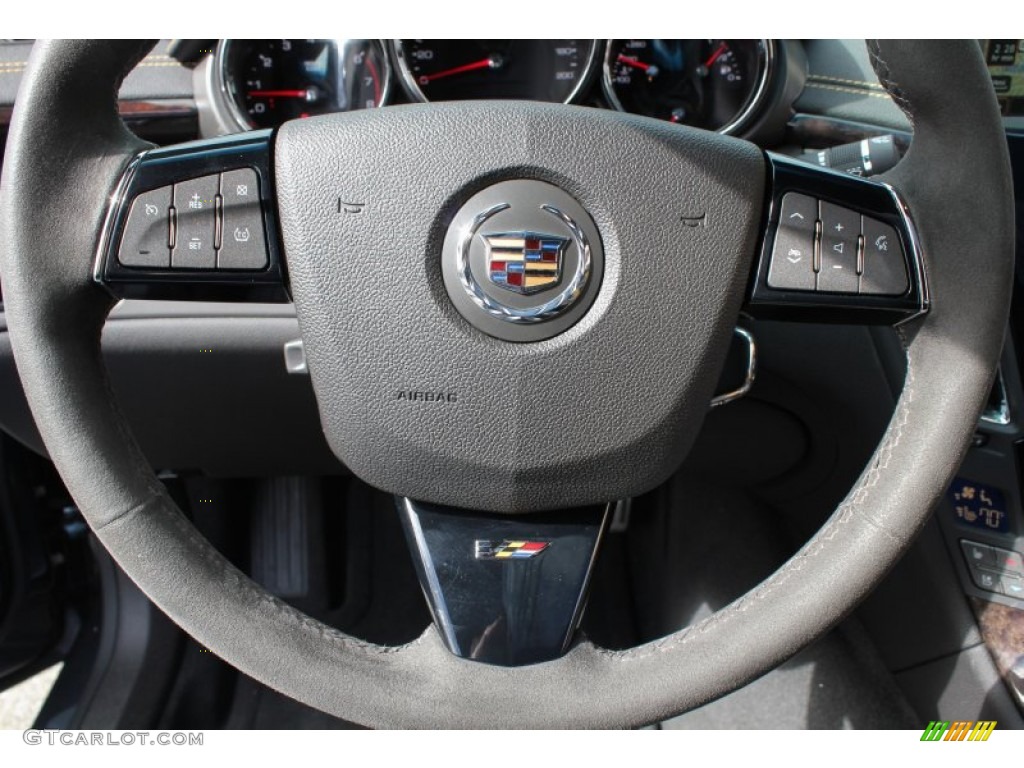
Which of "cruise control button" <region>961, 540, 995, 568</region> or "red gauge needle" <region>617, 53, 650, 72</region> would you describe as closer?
"cruise control button" <region>961, 540, 995, 568</region>

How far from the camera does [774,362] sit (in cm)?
125

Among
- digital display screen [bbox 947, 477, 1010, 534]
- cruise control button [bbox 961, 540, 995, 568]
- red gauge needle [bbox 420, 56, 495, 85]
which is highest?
red gauge needle [bbox 420, 56, 495, 85]

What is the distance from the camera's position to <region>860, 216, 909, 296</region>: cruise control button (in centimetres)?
79

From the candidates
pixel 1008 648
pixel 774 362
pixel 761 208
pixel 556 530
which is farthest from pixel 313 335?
pixel 1008 648

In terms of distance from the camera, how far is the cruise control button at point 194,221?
79 centimetres

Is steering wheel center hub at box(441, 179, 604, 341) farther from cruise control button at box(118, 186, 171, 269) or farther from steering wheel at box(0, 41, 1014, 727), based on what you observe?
cruise control button at box(118, 186, 171, 269)

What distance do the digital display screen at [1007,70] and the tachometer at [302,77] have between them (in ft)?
2.71

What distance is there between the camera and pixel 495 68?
1.50 metres

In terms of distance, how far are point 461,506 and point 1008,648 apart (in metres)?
0.92

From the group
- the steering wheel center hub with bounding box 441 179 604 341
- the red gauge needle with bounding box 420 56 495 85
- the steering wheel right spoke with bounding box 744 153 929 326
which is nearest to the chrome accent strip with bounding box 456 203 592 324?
the steering wheel center hub with bounding box 441 179 604 341

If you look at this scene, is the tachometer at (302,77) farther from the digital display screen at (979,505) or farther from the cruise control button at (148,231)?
the digital display screen at (979,505)

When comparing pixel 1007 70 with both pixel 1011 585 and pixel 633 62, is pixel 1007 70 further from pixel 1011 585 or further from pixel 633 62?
pixel 1011 585

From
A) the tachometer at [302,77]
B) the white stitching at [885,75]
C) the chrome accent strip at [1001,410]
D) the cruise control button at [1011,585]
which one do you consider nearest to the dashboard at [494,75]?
the tachometer at [302,77]

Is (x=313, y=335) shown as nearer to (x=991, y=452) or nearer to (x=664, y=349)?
(x=664, y=349)
